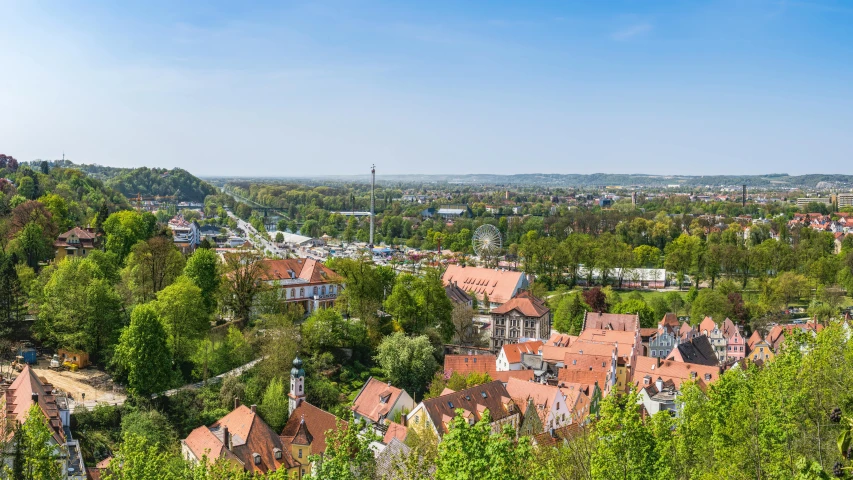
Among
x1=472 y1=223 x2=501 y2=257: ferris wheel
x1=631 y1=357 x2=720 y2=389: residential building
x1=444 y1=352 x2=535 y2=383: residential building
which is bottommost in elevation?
x1=631 y1=357 x2=720 y2=389: residential building

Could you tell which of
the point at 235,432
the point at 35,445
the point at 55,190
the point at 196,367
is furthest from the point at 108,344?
the point at 55,190

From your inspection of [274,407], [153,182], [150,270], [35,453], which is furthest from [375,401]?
[153,182]

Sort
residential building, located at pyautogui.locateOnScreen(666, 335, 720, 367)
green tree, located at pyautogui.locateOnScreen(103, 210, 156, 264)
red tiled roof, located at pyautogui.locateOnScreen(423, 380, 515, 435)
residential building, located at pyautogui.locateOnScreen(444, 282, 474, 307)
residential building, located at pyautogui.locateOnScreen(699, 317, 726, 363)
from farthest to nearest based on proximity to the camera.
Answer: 1. residential building, located at pyautogui.locateOnScreen(444, 282, 474, 307)
2. residential building, located at pyautogui.locateOnScreen(699, 317, 726, 363)
3. green tree, located at pyautogui.locateOnScreen(103, 210, 156, 264)
4. residential building, located at pyautogui.locateOnScreen(666, 335, 720, 367)
5. red tiled roof, located at pyautogui.locateOnScreen(423, 380, 515, 435)

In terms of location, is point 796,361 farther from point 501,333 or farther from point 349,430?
point 501,333

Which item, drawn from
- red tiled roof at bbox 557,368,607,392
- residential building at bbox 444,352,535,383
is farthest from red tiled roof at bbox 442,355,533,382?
red tiled roof at bbox 557,368,607,392

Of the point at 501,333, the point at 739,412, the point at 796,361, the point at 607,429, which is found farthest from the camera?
the point at 501,333

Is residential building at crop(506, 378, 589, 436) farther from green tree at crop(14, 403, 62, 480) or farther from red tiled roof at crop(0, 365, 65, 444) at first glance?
green tree at crop(14, 403, 62, 480)

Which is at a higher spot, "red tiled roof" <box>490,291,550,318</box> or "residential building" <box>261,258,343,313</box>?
"residential building" <box>261,258,343,313</box>

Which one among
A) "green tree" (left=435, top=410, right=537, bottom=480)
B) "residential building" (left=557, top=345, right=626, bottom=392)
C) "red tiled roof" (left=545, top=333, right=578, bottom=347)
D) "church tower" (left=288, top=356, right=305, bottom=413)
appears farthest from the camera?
"red tiled roof" (left=545, top=333, right=578, bottom=347)
